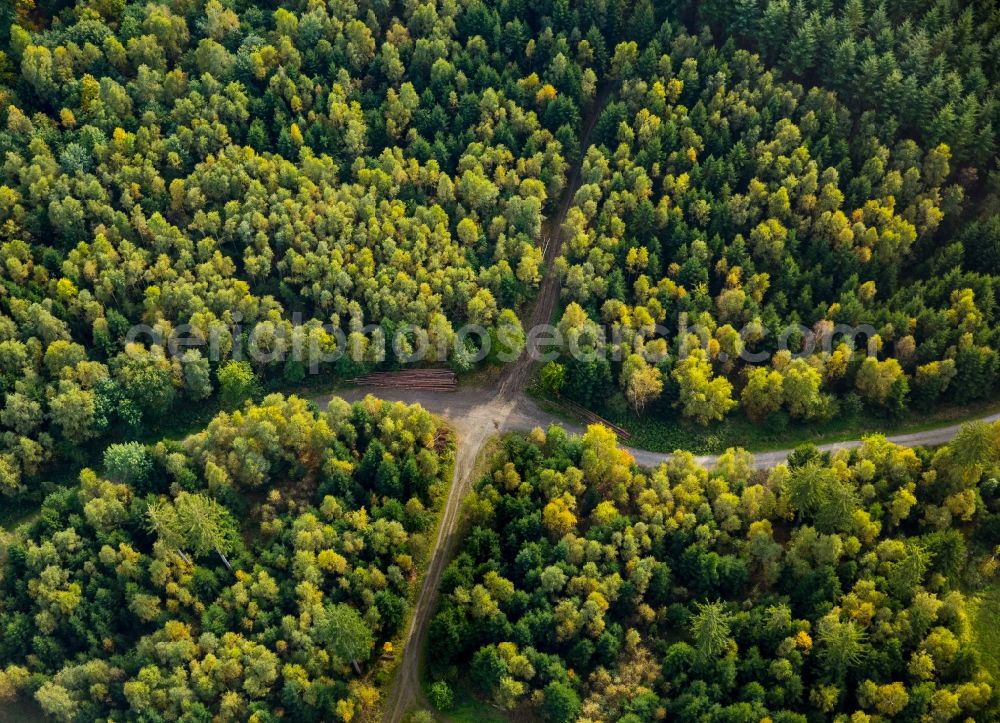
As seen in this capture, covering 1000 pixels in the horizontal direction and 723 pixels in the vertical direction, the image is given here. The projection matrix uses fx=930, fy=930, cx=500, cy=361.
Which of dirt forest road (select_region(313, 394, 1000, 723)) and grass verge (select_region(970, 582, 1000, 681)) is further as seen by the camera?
dirt forest road (select_region(313, 394, 1000, 723))

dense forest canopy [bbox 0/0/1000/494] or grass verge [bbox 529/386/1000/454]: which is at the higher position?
dense forest canopy [bbox 0/0/1000/494]

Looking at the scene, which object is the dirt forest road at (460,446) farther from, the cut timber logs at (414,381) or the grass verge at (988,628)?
the grass verge at (988,628)

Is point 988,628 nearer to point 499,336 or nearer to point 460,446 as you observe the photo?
point 460,446

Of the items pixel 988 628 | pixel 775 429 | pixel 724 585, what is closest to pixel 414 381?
pixel 775 429

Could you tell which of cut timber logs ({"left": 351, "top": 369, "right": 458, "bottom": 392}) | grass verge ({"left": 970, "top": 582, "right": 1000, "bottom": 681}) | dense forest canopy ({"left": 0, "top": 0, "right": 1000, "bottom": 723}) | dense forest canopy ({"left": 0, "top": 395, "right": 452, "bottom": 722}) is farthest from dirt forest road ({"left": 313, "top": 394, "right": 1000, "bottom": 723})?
grass verge ({"left": 970, "top": 582, "right": 1000, "bottom": 681})

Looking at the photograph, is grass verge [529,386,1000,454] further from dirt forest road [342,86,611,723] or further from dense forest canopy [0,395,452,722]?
dense forest canopy [0,395,452,722]

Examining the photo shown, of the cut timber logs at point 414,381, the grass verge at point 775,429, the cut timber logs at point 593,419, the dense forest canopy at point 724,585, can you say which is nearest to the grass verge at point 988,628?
the dense forest canopy at point 724,585

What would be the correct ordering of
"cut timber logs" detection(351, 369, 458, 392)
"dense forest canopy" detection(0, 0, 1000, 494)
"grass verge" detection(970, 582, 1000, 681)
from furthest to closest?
"cut timber logs" detection(351, 369, 458, 392) < "dense forest canopy" detection(0, 0, 1000, 494) < "grass verge" detection(970, 582, 1000, 681)
